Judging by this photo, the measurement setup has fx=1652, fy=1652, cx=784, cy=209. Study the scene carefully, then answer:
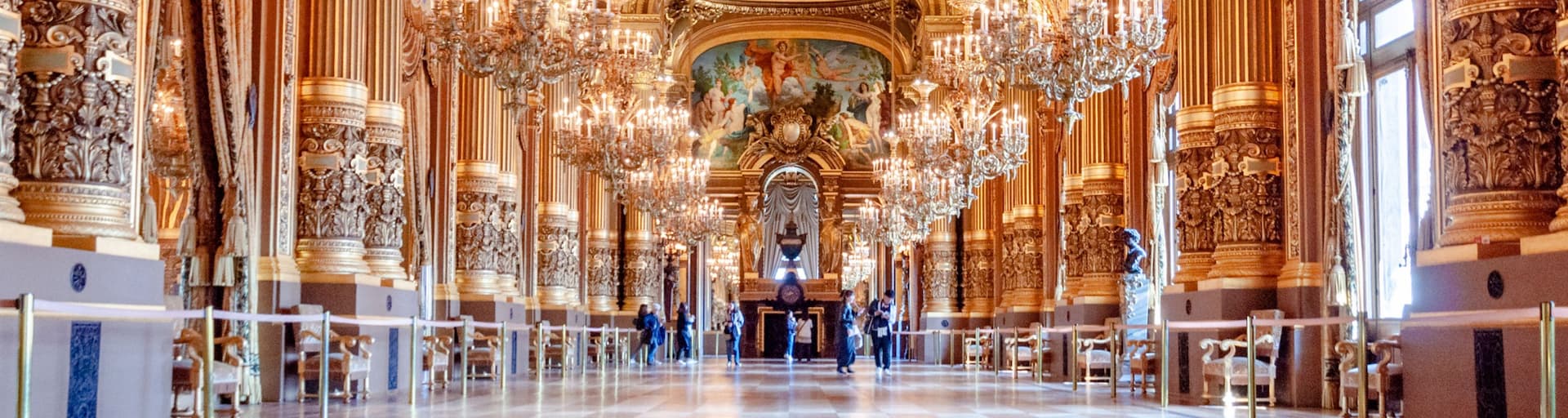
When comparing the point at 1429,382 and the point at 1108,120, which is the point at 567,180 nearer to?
the point at 1108,120

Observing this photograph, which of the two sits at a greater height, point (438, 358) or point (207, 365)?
point (207, 365)

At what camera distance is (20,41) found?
848cm

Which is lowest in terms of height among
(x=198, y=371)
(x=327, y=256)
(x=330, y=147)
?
(x=198, y=371)

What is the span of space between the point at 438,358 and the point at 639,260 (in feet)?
65.1

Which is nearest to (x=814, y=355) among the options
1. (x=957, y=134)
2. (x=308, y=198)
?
(x=957, y=134)

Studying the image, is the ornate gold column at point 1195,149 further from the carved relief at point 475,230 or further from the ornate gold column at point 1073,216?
the carved relief at point 475,230

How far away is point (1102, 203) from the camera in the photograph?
23578mm

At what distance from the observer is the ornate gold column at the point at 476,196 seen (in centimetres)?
2292

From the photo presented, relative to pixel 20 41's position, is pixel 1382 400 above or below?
below

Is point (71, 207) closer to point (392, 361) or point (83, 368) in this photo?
point (83, 368)

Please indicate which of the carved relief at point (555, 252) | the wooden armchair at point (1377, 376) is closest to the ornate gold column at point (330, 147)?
the wooden armchair at point (1377, 376)

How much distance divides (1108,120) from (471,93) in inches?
355

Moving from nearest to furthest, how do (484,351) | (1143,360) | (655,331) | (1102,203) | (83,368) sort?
1. (83,368)
2. (1143,360)
3. (484,351)
4. (1102,203)
5. (655,331)

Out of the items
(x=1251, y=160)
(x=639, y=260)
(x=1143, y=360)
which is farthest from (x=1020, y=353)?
(x=639, y=260)
